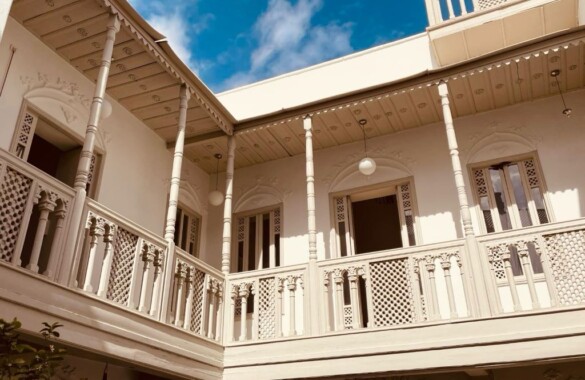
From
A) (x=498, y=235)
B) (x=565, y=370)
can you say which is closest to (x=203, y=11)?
(x=498, y=235)

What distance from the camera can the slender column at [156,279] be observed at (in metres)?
5.91

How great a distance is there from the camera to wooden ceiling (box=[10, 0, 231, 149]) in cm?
641

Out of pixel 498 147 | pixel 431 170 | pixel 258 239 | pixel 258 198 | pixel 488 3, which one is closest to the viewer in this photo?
pixel 498 147

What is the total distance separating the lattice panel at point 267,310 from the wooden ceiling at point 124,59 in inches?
105

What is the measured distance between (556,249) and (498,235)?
62 centimetres

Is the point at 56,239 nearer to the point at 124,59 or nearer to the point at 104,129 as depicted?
the point at 124,59

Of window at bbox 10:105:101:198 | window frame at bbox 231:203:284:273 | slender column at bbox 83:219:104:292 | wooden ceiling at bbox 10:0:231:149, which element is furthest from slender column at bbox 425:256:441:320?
window at bbox 10:105:101:198

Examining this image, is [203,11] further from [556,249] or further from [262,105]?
[556,249]

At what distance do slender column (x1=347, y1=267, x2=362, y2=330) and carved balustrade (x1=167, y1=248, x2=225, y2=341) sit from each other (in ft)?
6.04

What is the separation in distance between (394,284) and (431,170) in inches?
106

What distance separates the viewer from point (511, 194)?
7.90 m

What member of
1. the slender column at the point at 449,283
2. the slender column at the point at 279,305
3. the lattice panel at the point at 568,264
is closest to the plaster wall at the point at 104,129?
the slender column at the point at 279,305

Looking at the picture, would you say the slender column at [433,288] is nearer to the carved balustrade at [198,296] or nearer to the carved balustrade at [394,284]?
the carved balustrade at [394,284]

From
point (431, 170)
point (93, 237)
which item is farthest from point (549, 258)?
point (93, 237)
